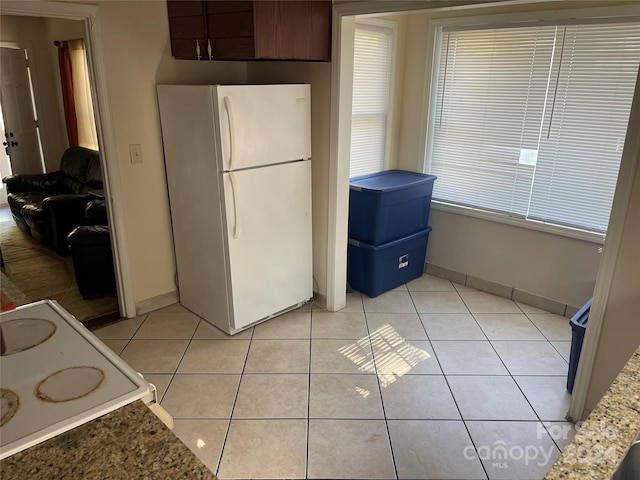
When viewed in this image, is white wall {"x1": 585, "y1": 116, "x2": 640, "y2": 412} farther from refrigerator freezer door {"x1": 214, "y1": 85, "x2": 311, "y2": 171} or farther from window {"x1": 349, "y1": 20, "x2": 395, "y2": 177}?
window {"x1": 349, "y1": 20, "x2": 395, "y2": 177}

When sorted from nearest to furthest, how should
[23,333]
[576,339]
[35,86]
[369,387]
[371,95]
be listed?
1. [23,333]
2. [576,339]
3. [369,387]
4. [371,95]
5. [35,86]

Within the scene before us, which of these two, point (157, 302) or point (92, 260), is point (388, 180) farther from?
point (92, 260)

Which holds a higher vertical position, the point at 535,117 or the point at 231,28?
the point at 231,28

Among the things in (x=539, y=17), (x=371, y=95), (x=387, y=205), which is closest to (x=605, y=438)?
(x=387, y=205)

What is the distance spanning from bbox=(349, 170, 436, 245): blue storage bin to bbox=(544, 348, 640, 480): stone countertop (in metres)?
2.35

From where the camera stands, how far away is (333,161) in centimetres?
311

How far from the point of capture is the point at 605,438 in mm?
1001

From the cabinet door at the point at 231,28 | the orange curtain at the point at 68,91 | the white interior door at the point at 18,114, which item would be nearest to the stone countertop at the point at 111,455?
the cabinet door at the point at 231,28

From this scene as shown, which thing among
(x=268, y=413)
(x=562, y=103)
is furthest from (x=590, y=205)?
(x=268, y=413)

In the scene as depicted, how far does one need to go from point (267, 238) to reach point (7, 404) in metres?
2.08

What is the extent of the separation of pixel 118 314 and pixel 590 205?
335 cm

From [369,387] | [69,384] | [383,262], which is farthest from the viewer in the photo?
[383,262]

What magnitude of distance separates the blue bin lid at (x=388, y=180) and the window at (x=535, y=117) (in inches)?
9.9

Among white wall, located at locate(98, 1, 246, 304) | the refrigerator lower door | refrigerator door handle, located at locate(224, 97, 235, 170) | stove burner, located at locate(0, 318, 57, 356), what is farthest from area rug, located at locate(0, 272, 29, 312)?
stove burner, located at locate(0, 318, 57, 356)
